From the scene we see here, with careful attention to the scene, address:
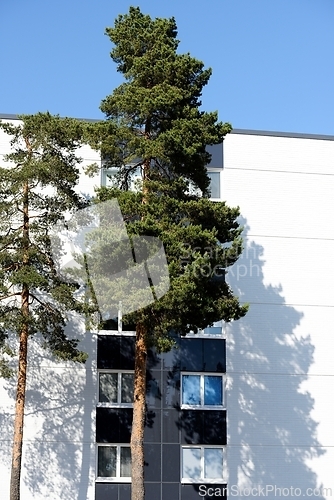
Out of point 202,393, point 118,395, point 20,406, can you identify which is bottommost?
point 20,406

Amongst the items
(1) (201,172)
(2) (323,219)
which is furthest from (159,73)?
(2) (323,219)

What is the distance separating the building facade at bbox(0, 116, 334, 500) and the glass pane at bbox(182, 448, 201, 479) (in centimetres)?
3

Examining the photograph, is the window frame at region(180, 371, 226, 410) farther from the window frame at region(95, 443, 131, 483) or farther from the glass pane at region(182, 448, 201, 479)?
the window frame at region(95, 443, 131, 483)

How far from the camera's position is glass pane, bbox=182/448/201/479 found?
24.2 m

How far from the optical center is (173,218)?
68.0ft

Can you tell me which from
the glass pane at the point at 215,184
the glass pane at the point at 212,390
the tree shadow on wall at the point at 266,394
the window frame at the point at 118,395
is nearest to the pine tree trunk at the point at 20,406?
→ the window frame at the point at 118,395

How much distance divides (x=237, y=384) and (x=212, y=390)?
0.80 metres

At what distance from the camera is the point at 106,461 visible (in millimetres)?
23953

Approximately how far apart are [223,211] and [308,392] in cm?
719

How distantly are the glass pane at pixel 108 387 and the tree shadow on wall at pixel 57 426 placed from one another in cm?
23

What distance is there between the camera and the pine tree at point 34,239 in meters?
21.1

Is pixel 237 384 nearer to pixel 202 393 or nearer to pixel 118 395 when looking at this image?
pixel 202 393

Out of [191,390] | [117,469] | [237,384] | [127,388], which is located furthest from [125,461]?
[237,384]

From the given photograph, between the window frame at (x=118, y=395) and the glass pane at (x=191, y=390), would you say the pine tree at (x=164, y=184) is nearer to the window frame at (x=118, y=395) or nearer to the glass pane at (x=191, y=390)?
the window frame at (x=118, y=395)
